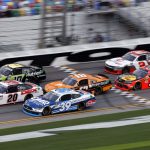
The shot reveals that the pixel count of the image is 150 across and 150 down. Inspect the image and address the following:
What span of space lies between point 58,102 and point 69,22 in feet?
42.8

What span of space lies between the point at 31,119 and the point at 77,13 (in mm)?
14666

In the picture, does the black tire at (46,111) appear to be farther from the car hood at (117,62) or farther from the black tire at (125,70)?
the black tire at (125,70)

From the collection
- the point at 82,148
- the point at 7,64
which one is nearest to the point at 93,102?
the point at 7,64

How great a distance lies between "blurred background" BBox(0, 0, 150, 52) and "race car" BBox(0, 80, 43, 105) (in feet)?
26.2

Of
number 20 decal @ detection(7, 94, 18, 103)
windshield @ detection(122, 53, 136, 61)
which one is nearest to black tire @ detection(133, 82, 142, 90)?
windshield @ detection(122, 53, 136, 61)

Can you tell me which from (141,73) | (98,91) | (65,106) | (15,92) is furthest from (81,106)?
(141,73)

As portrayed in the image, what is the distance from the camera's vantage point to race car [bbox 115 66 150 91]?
2350cm

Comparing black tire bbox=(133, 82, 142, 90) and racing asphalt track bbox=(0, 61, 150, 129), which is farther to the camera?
black tire bbox=(133, 82, 142, 90)

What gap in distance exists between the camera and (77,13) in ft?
107

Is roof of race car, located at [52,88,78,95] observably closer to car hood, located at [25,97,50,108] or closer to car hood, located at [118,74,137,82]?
car hood, located at [25,97,50,108]

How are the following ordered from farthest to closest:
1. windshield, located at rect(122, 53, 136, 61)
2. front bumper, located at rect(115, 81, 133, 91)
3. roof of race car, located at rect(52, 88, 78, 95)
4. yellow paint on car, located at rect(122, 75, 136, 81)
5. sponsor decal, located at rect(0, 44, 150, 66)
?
sponsor decal, located at rect(0, 44, 150, 66), windshield, located at rect(122, 53, 136, 61), yellow paint on car, located at rect(122, 75, 136, 81), front bumper, located at rect(115, 81, 133, 91), roof of race car, located at rect(52, 88, 78, 95)

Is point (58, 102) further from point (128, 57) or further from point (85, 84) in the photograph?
point (128, 57)

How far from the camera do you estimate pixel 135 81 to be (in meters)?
23.5

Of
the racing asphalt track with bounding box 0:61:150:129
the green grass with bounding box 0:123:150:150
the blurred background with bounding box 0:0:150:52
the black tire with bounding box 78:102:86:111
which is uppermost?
the green grass with bounding box 0:123:150:150
